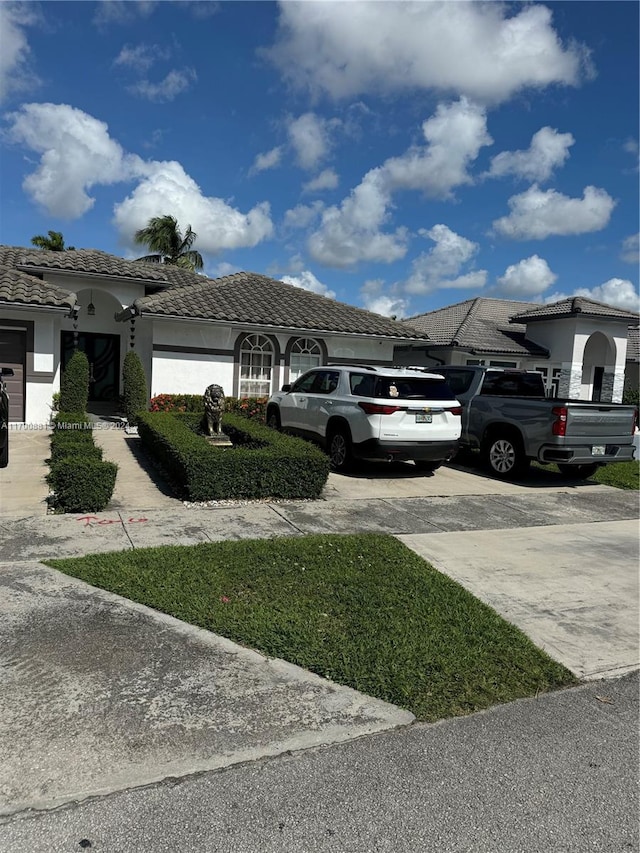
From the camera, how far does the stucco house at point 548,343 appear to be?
960 inches

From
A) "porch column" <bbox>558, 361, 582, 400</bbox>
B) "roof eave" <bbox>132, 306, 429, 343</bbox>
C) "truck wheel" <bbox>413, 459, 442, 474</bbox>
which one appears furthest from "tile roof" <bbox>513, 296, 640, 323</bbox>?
"truck wheel" <bbox>413, 459, 442, 474</bbox>

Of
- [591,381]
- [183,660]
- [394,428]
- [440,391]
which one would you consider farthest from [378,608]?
[591,381]

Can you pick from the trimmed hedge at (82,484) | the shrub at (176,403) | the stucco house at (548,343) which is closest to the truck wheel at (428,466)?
the trimmed hedge at (82,484)

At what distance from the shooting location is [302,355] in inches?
719

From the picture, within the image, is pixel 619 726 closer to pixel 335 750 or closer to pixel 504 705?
pixel 504 705

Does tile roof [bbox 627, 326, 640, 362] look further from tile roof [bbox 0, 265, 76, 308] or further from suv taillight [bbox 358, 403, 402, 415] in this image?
tile roof [bbox 0, 265, 76, 308]

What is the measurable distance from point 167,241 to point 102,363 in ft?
58.9

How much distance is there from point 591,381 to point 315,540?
25298mm

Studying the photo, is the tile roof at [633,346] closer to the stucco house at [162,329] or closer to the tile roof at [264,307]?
the tile roof at [264,307]

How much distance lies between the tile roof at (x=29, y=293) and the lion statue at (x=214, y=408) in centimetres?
516

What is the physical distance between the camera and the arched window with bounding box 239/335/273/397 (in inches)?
693

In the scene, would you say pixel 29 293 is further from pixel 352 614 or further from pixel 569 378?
Result: pixel 569 378

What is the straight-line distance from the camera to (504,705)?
3729mm

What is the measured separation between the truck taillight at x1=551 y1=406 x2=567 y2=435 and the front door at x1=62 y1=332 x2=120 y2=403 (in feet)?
46.4
